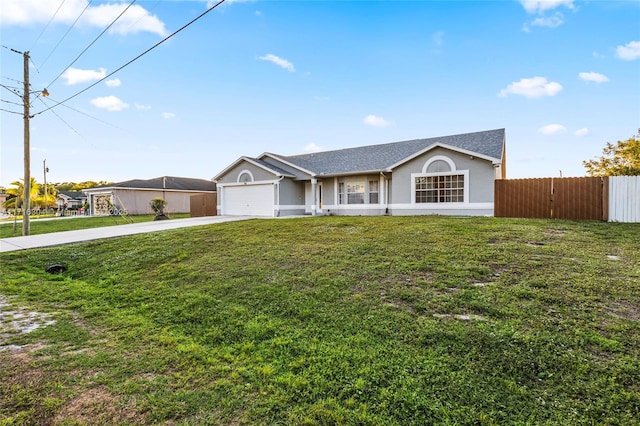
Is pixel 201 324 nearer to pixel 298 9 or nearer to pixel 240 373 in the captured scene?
pixel 240 373

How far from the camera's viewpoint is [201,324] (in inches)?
178

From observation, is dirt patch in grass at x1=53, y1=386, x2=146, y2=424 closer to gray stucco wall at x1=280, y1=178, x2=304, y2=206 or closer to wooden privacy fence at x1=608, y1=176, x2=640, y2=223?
wooden privacy fence at x1=608, y1=176, x2=640, y2=223

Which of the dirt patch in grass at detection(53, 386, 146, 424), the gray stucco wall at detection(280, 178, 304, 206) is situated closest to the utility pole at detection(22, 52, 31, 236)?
the gray stucco wall at detection(280, 178, 304, 206)

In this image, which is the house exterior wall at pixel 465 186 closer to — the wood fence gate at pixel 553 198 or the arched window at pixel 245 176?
the wood fence gate at pixel 553 198

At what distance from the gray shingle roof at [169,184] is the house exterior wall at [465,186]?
26722 mm

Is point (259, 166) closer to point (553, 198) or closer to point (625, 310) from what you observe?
point (553, 198)

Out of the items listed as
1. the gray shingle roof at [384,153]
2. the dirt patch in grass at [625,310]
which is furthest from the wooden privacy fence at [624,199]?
the dirt patch in grass at [625,310]

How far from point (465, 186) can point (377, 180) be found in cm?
505

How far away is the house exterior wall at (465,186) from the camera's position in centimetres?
1424

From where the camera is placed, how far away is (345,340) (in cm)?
378

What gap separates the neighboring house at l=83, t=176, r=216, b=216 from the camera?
101 feet

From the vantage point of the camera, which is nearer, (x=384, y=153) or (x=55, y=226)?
(x=55, y=226)

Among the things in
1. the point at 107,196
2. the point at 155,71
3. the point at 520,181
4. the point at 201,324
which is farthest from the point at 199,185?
the point at 201,324

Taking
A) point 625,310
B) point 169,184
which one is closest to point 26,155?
point 625,310
